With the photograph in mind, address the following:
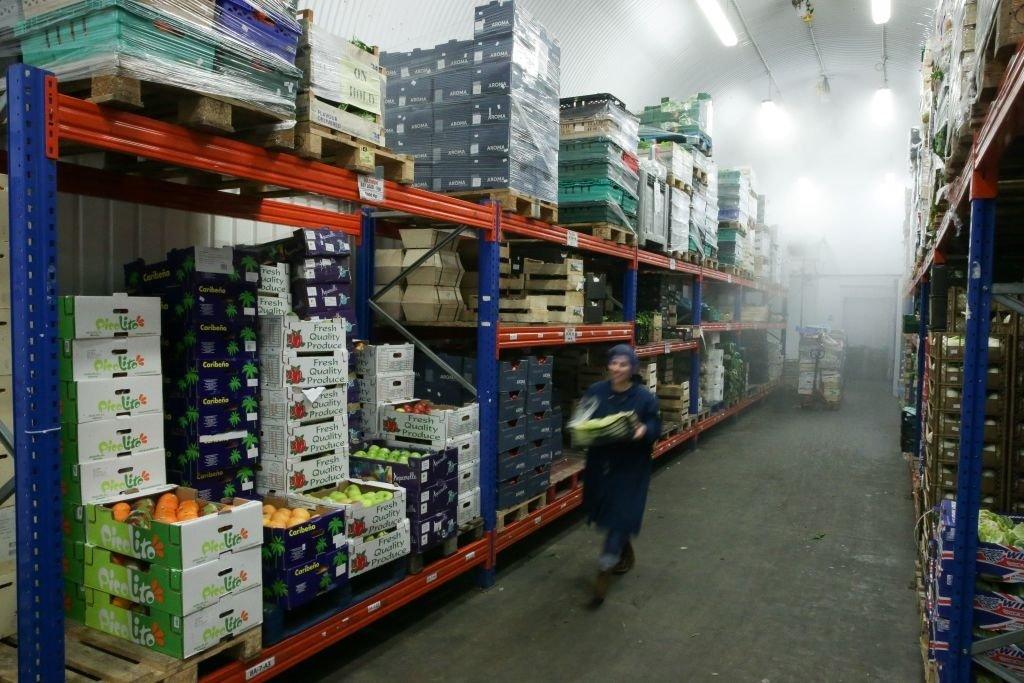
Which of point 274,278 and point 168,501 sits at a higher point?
point 274,278

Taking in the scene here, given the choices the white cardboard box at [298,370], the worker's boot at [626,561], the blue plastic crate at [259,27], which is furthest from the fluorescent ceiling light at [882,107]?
the blue plastic crate at [259,27]

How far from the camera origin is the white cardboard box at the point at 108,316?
3146 mm

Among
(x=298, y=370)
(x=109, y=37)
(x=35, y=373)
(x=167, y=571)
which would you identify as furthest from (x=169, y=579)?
(x=109, y=37)

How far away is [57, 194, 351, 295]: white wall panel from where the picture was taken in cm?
441

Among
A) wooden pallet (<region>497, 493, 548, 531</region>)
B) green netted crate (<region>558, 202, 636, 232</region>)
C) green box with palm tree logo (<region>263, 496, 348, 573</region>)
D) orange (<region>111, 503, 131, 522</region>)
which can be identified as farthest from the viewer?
green netted crate (<region>558, 202, 636, 232</region>)

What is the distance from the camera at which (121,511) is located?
3162mm

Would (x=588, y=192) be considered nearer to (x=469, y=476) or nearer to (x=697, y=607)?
(x=469, y=476)

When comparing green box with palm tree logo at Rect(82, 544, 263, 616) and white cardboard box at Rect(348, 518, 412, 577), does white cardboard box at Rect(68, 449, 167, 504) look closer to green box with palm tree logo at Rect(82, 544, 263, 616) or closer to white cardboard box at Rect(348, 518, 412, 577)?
green box with palm tree logo at Rect(82, 544, 263, 616)

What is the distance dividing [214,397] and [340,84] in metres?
1.83

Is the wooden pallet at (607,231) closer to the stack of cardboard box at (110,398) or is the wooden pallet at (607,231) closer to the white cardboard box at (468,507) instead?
the white cardboard box at (468,507)

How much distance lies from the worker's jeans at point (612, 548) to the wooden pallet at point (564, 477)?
1.35 m

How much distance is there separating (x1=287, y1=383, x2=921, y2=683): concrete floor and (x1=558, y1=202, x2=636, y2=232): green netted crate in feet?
10.3

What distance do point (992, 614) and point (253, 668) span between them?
3546mm

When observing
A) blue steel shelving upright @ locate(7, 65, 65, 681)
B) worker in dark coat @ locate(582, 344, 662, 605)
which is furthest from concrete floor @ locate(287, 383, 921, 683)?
blue steel shelving upright @ locate(7, 65, 65, 681)
